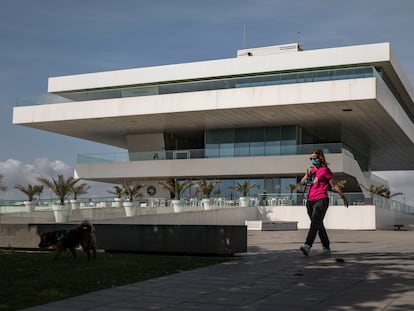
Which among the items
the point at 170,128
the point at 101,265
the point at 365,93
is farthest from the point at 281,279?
the point at 170,128

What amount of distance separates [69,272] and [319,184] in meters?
5.14

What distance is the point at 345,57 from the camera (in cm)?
3766

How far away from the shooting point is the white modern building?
3588 centimetres

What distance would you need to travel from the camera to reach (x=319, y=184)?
36.3ft

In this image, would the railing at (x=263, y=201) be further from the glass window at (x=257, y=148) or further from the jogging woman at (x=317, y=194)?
the jogging woman at (x=317, y=194)

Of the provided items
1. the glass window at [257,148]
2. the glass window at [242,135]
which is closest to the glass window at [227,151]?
the glass window at [242,135]

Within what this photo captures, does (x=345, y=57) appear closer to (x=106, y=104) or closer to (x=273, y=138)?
(x=273, y=138)

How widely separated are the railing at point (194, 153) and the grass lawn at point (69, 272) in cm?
2920

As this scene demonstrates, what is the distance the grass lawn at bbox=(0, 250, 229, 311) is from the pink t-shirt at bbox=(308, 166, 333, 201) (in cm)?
216

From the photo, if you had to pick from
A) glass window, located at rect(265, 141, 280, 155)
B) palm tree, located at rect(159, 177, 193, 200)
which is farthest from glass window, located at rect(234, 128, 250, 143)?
palm tree, located at rect(159, 177, 193, 200)

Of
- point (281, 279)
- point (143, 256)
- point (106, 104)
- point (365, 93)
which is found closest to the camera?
point (281, 279)

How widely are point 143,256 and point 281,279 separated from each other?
407 cm

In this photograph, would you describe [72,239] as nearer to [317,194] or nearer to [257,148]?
[317,194]

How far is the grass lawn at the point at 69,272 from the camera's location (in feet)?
21.6
